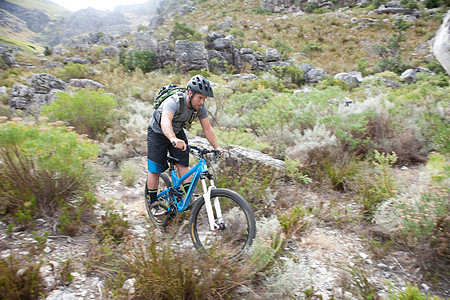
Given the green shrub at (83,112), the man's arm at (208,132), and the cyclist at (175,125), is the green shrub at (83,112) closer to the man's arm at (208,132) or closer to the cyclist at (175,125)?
the cyclist at (175,125)

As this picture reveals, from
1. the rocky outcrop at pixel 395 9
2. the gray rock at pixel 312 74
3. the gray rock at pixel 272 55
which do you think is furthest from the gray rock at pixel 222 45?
the rocky outcrop at pixel 395 9

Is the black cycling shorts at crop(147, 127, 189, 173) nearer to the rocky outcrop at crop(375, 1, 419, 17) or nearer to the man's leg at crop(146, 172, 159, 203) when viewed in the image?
the man's leg at crop(146, 172, 159, 203)

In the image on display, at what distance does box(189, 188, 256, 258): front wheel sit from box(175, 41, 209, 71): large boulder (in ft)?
48.2

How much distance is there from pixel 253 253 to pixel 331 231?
158cm

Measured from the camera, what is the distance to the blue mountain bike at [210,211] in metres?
2.55

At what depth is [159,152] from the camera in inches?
127

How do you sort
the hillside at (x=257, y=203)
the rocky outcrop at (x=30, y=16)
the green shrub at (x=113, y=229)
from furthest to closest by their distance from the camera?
the rocky outcrop at (x=30, y=16) → the green shrub at (x=113, y=229) → the hillside at (x=257, y=203)

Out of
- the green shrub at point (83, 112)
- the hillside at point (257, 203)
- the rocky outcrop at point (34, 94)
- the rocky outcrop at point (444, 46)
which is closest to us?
the hillside at point (257, 203)

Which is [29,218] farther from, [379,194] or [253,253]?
[379,194]

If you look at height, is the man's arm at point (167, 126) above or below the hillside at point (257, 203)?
above

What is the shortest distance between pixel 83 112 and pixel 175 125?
4.51 metres

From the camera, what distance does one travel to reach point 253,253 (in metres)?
2.51

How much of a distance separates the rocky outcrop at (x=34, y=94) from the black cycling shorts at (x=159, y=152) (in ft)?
22.4

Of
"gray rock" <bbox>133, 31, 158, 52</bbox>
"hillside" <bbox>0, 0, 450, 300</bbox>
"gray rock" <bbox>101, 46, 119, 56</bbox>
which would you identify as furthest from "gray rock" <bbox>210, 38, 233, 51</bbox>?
"gray rock" <bbox>101, 46, 119, 56</bbox>
